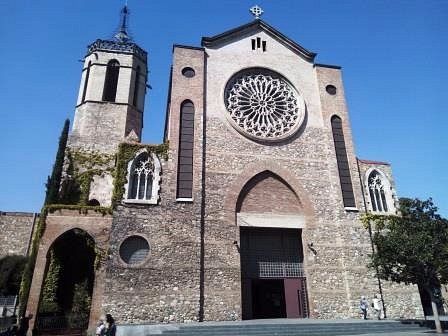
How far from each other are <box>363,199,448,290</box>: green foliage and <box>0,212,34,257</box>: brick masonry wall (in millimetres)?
32184

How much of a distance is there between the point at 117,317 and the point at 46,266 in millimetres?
4638

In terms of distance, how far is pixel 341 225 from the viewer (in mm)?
18484

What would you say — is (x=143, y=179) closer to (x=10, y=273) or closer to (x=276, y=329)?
(x=276, y=329)

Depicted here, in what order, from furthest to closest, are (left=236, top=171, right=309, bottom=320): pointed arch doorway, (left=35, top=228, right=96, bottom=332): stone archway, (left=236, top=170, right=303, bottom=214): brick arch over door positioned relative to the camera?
(left=236, top=170, right=303, bottom=214): brick arch over door → (left=236, top=171, right=309, bottom=320): pointed arch doorway → (left=35, top=228, right=96, bottom=332): stone archway

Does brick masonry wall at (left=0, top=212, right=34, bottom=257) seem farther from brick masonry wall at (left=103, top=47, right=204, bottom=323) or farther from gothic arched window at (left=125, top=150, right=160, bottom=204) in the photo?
brick masonry wall at (left=103, top=47, right=204, bottom=323)

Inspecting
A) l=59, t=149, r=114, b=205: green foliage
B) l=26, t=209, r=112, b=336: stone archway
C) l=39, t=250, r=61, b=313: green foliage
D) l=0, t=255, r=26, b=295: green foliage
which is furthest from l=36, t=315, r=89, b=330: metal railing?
l=0, t=255, r=26, b=295: green foliage

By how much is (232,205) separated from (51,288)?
1049 cm

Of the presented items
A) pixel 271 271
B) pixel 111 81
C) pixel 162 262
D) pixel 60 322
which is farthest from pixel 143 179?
pixel 111 81

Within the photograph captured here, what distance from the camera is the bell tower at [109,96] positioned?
24562 millimetres

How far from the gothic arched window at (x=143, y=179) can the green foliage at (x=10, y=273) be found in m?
19.9

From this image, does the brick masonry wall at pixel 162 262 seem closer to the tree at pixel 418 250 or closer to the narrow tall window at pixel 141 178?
the narrow tall window at pixel 141 178

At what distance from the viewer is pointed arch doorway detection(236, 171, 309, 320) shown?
17375 millimetres

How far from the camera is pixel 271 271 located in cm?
1767

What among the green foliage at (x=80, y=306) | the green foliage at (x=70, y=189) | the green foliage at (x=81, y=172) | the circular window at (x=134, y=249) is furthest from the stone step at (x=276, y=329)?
the green foliage at (x=81, y=172)
